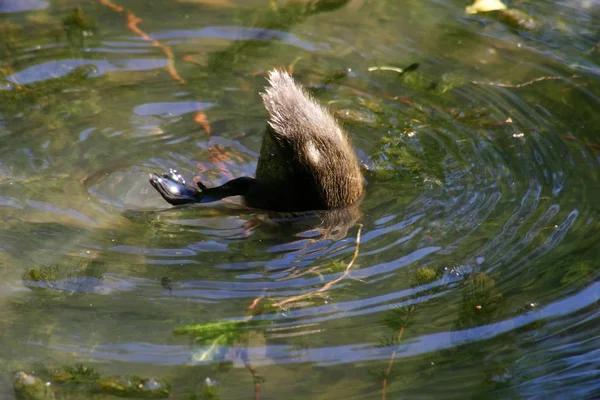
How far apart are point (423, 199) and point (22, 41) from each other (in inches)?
119

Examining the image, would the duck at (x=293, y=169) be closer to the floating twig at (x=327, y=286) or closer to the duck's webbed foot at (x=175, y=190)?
the duck's webbed foot at (x=175, y=190)

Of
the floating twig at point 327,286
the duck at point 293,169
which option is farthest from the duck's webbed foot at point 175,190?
the floating twig at point 327,286

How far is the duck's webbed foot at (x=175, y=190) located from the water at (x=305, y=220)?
0.31 ft

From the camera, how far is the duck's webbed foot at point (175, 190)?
13.8ft

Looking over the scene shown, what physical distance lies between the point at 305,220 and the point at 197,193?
1.96 feet

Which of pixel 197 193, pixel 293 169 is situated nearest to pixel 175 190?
pixel 197 193

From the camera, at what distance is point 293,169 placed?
415 cm

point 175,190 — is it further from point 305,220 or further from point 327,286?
point 327,286

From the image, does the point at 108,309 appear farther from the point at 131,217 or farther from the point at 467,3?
the point at 467,3

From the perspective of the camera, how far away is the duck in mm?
3973

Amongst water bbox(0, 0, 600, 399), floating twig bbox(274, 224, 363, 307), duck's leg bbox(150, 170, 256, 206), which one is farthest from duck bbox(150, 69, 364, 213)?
floating twig bbox(274, 224, 363, 307)

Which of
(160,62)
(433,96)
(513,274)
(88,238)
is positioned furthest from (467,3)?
(88,238)

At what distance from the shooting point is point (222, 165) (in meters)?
4.61

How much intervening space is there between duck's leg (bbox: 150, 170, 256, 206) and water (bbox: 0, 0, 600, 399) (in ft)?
0.33
